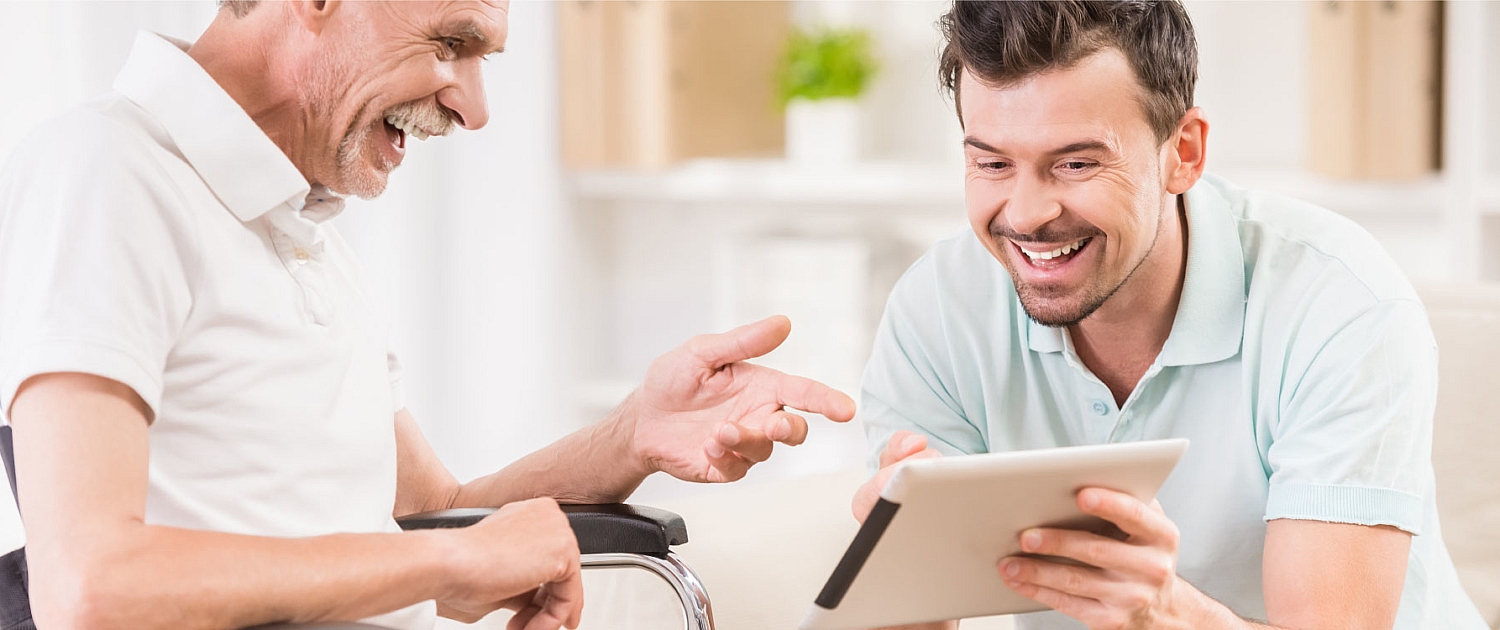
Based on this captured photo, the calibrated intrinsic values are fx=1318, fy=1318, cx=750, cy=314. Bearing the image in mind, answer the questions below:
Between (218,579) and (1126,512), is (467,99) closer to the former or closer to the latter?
(218,579)

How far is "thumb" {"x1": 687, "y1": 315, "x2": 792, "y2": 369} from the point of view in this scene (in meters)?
1.33

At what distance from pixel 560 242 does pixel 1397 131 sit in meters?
1.76

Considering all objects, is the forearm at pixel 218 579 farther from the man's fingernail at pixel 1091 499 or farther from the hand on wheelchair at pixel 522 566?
the man's fingernail at pixel 1091 499

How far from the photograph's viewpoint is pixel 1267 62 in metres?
2.62

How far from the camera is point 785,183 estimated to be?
285cm

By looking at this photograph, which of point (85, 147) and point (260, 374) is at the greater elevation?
point (85, 147)

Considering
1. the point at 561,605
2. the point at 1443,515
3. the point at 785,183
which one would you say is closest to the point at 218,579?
the point at 561,605

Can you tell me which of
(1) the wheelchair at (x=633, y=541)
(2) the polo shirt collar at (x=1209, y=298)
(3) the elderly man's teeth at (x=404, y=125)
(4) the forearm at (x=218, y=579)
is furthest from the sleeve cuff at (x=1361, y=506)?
(3) the elderly man's teeth at (x=404, y=125)

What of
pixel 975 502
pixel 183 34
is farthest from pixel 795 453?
pixel 975 502

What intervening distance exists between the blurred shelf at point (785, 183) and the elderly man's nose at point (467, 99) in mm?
1435

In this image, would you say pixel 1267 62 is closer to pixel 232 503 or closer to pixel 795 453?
pixel 795 453

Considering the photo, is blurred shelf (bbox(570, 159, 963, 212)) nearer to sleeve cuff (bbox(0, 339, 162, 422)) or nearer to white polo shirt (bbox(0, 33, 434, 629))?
white polo shirt (bbox(0, 33, 434, 629))

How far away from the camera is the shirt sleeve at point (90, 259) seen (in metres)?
1.00

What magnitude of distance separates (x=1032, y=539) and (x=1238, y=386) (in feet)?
1.47
